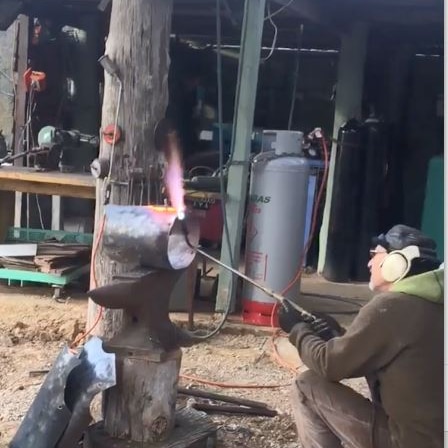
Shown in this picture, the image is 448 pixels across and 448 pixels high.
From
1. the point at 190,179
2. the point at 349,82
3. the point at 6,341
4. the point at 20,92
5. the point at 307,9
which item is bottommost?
the point at 6,341

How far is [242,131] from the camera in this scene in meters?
5.49

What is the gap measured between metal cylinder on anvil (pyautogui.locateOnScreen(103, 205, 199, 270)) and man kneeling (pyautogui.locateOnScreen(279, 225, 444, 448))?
0.55m

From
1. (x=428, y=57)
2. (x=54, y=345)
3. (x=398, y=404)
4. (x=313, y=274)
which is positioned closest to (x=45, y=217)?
(x=313, y=274)


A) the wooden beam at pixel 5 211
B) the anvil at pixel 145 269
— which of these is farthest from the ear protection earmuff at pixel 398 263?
the wooden beam at pixel 5 211

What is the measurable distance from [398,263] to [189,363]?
2199mm

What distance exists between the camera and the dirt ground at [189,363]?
12.4 feet

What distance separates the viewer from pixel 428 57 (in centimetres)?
872

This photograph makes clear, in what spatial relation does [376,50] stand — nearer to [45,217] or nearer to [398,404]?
[45,217]

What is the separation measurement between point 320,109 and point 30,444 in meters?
7.37

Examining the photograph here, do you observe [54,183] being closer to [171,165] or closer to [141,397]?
[171,165]

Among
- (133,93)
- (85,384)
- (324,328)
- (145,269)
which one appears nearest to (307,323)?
(324,328)

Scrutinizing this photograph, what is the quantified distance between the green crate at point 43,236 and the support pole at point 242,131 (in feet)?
4.69

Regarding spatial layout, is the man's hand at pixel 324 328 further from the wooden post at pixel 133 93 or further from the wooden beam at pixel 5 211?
the wooden beam at pixel 5 211

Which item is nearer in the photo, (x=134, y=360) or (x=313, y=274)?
(x=134, y=360)
